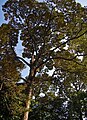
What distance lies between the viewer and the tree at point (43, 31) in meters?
15.1

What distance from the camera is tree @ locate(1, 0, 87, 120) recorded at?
49.5 ft

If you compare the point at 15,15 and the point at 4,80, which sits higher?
the point at 15,15

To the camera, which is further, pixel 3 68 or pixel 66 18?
pixel 66 18

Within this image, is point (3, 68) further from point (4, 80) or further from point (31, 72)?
point (31, 72)

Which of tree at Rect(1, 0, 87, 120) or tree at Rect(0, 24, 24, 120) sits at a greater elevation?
tree at Rect(1, 0, 87, 120)

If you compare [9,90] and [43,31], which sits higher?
[43,31]

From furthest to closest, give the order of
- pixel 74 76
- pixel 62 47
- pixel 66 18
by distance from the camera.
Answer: pixel 74 76 < pixel 62 47 < pixel 66 18

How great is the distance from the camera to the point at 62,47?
53.4ft

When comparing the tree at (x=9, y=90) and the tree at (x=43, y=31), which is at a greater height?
the tree at (x=43, y=31)

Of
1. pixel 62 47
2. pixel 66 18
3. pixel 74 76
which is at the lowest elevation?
pixel 74 76

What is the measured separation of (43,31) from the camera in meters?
15.8

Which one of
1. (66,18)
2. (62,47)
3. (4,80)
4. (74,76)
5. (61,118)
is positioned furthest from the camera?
(61,118)

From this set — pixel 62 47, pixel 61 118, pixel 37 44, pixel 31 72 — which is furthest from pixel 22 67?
pixel 61 118

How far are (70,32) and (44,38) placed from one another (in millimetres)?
1659
